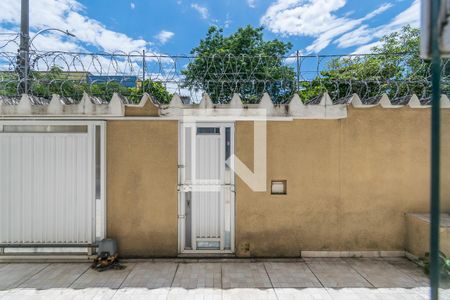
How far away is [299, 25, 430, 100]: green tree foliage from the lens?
5.81 m

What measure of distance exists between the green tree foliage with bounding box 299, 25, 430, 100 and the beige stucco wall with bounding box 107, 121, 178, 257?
3.46 m

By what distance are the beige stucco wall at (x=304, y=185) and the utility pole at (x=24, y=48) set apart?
2.20 m

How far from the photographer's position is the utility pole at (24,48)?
5.66 m

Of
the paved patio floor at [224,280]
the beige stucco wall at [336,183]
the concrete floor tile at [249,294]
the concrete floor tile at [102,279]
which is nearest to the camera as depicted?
the concrete floor tile at [249,294]

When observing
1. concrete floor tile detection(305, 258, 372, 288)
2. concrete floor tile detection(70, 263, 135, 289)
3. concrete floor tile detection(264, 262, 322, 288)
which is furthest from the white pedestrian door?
concrete floor tile detection(305, 258, 372, 288)

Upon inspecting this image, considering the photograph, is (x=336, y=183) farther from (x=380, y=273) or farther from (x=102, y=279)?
(x=102, y=279)

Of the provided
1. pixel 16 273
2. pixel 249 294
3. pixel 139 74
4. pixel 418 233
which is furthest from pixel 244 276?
pixel 139 74

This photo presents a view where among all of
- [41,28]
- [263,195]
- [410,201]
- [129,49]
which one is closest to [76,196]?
[129,49]

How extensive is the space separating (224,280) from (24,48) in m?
6.63

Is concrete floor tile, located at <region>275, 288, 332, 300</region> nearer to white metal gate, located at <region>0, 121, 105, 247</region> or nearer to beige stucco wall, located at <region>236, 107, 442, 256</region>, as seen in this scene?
beige stucco wall, located at <region>236, 107, 442, 256</region>

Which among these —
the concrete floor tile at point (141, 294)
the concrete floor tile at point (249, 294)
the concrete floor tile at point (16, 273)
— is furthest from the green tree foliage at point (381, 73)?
the concrete floor tile at point (16, 273)

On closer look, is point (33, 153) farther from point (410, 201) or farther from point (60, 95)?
point (410, 201)

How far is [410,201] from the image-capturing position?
5711 millimetres

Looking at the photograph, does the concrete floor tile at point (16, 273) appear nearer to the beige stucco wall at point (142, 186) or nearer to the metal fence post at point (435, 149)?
the beige stucco wall at point (142, 186)
